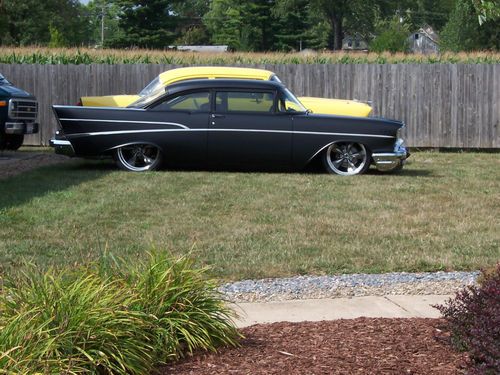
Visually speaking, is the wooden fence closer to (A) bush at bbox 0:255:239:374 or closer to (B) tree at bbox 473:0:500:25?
(B) tree at bbox 473:0:500:25

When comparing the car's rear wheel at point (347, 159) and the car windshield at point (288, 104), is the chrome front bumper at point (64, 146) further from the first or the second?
the car's rear wheel at point (347, 159)

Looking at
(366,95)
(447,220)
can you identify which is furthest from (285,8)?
(447,220)

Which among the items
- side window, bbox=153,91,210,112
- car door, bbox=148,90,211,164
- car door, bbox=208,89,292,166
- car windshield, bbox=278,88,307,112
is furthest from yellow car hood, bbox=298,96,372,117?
car door, bbox=148,90,211,164

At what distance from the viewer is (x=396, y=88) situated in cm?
2091

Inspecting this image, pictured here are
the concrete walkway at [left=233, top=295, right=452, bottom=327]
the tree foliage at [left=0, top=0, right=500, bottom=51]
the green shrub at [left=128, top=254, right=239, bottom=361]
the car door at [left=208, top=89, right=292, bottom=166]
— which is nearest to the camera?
the green shrub at [left=128, top=254, right=239, bottom=361]

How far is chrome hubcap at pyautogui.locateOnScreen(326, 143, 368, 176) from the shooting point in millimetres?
14828

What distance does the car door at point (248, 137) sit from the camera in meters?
14.5

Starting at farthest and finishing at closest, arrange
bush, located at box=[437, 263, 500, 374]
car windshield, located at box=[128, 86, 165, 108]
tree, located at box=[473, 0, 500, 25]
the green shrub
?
car windshield, located at box=[128, 86, 165, 108]
tree, located at box=[473, 0, 500, 25]
the green shrub
bush, located at box=[437, 263, 500, 374]

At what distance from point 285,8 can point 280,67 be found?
170 ft

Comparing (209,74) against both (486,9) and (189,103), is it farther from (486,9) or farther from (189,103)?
(486,9)

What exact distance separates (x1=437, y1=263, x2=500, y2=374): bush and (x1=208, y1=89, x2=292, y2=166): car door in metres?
9.33

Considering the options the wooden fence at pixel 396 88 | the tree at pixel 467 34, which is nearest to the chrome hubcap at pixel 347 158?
the wooden fence at pixel 396 88

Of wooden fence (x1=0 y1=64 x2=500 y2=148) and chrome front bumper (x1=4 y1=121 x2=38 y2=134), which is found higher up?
wooden fence (x1=0 y1=64 x2=500 y2=148)

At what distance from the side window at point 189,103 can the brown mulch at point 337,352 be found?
361 inches
